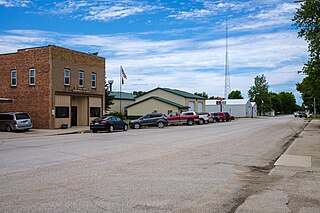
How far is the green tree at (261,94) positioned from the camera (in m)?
119

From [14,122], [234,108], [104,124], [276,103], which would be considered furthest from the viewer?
[276,103]

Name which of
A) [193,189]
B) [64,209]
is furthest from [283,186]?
[64,209]

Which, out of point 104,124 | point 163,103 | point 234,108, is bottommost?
point 104,124

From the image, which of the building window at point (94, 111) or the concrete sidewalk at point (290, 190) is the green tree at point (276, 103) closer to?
the building window at point (94, 111)

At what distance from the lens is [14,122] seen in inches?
1146

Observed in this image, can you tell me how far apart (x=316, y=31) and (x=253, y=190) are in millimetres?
30201

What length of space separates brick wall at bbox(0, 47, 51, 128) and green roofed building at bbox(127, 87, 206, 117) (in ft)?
92.4

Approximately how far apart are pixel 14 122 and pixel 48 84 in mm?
4994

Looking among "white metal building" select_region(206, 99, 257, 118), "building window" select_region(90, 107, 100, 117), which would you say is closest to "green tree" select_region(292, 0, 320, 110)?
"building window" select_region(90, 107, 100, 117)

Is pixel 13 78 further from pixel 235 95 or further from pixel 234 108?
pixel 235 95

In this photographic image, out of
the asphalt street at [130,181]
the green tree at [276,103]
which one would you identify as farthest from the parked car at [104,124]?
the green tree at [276,103]

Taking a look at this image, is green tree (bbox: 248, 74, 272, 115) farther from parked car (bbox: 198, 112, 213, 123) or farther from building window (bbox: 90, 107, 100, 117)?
building window (bbox: 90, 107, 100, 117)

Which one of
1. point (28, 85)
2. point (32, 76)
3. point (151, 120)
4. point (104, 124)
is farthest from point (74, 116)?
point (104, 124)

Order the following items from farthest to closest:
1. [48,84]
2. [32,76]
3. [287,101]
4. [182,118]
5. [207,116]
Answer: [287,101], [207,116], [182,118], [32,76], [48,84]
